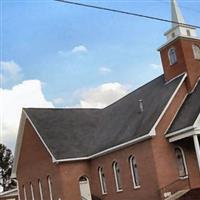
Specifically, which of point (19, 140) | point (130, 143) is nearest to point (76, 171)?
point (130, 143)

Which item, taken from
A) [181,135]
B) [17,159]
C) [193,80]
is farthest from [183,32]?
[17,159]

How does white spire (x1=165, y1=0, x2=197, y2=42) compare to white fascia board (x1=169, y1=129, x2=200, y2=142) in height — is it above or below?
above

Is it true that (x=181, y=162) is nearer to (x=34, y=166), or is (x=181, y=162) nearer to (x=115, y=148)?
(x=115, y=148)

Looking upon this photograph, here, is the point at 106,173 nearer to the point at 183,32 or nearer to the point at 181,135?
the point at 181,135

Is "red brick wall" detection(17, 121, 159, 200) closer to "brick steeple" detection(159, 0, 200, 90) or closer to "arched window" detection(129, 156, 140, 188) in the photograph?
"arched window" detection(129, 156, 140, 188)

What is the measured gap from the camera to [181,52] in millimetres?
28797

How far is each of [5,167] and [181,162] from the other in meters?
51.7

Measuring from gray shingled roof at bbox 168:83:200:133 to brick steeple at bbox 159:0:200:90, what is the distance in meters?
0.98

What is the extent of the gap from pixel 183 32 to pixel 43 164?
14.7m

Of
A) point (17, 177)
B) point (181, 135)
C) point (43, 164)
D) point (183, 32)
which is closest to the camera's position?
point (181, 135)

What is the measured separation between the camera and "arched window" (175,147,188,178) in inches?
1034

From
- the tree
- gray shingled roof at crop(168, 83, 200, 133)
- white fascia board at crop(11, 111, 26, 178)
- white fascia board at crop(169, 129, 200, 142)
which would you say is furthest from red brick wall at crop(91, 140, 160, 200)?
the tree

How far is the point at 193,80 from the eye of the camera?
1094 inches

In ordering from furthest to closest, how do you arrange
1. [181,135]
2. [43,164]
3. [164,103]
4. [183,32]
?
1. [43,164]
2. [183,32]
3. [164,103]
4. [181,135]
